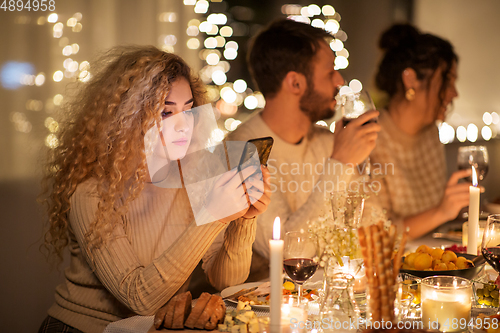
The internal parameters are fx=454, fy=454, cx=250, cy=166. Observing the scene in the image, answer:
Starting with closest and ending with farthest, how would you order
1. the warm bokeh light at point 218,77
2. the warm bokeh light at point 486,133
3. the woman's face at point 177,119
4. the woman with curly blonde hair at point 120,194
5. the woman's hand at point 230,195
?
the woman's hand at point 230,195
the woman with curly blonde hair at point 120,194
the woman's face at point 177,119
the warm bokeh light at point 486,133
the warm bokeh light at point 218,77

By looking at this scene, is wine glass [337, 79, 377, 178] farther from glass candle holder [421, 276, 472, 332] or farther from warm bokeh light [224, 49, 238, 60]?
warm bokeh light [224, 49, 238, 60]

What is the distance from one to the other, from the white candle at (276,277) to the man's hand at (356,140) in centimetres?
91

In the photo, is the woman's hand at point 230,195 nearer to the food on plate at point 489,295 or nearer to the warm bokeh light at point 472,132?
the food on plate at point 489,295

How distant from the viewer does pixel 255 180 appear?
3.22ft

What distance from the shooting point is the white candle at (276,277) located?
0.59m

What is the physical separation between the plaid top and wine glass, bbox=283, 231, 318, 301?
1.20 meters

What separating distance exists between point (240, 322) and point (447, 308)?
0.34 m

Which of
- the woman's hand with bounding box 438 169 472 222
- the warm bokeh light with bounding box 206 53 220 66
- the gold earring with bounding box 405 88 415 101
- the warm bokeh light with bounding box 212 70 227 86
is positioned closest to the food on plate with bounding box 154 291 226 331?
the woman's hand with bounding box 438 169 472 222

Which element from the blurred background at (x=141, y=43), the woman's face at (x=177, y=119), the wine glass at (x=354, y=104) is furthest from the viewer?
the blurred background at (x=141, y=43)

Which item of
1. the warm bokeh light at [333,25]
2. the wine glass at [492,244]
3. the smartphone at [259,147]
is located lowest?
the wine glass at [492,244]

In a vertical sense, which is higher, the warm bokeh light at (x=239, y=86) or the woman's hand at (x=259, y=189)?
the warm bokeh light at (x=239, y=86)

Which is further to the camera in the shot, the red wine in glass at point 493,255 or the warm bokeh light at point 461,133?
the warm bokeh light at point 461,133

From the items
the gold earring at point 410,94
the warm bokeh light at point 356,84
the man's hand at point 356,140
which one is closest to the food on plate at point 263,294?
the man's hand at point 356,140

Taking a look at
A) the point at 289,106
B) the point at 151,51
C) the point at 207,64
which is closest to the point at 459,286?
the point at 151,51
